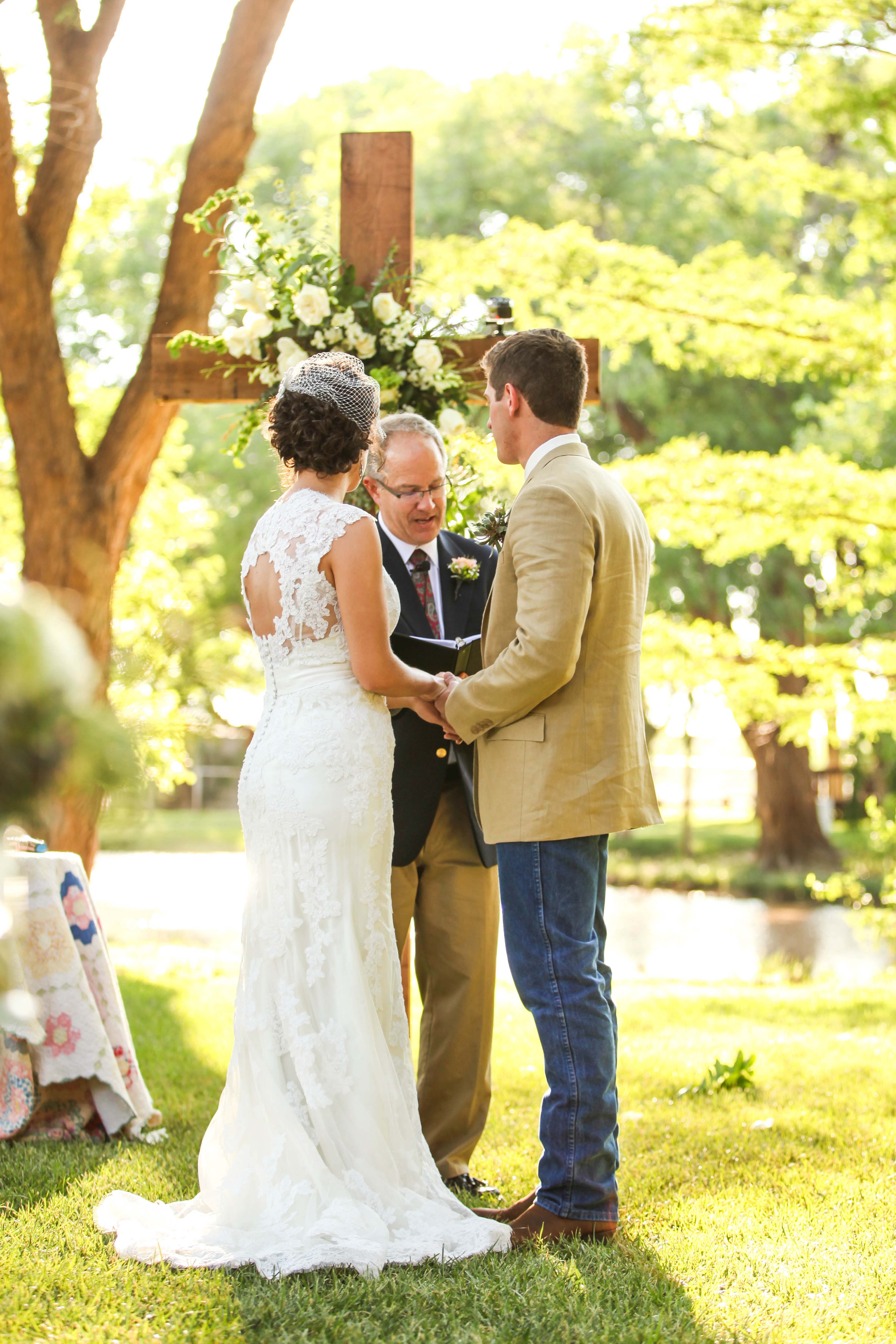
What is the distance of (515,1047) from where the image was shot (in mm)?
6105

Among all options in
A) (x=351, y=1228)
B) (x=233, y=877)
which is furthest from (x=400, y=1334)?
(x=233, y=877)

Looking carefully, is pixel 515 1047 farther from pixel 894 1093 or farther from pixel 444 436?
pixel 444 436

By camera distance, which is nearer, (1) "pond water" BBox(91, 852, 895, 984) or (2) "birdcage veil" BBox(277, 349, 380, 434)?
(2) "birdcage veil" BBox(277, 349, 380, 434)

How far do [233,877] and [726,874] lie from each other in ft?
23.9

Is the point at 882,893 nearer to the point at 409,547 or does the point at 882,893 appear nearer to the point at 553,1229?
the point at 409,547

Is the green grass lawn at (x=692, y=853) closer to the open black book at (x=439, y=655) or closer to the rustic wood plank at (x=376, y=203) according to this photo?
the rustic wood plank at (x=376, y=203)

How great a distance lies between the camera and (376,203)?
453cm

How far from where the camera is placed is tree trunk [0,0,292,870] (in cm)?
701

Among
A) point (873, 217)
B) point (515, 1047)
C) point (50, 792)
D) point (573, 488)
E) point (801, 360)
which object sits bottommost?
point (515, 1047)

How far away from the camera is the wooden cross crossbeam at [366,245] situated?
14.6 feet

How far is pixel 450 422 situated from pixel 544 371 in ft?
3.18

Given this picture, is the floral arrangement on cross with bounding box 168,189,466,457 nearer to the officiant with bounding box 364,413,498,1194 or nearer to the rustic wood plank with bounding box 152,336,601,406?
the rustic wood plank with bounding box 152,336,601,406

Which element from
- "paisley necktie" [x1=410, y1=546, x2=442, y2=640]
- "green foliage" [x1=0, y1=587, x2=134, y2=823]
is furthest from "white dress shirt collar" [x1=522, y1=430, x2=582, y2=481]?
"green foliage" [x1=0, y1=587, x2=134, y2=823]

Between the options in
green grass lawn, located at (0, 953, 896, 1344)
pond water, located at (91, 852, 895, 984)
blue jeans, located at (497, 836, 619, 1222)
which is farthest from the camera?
pond water, located at (91, 852, 895, 984)
